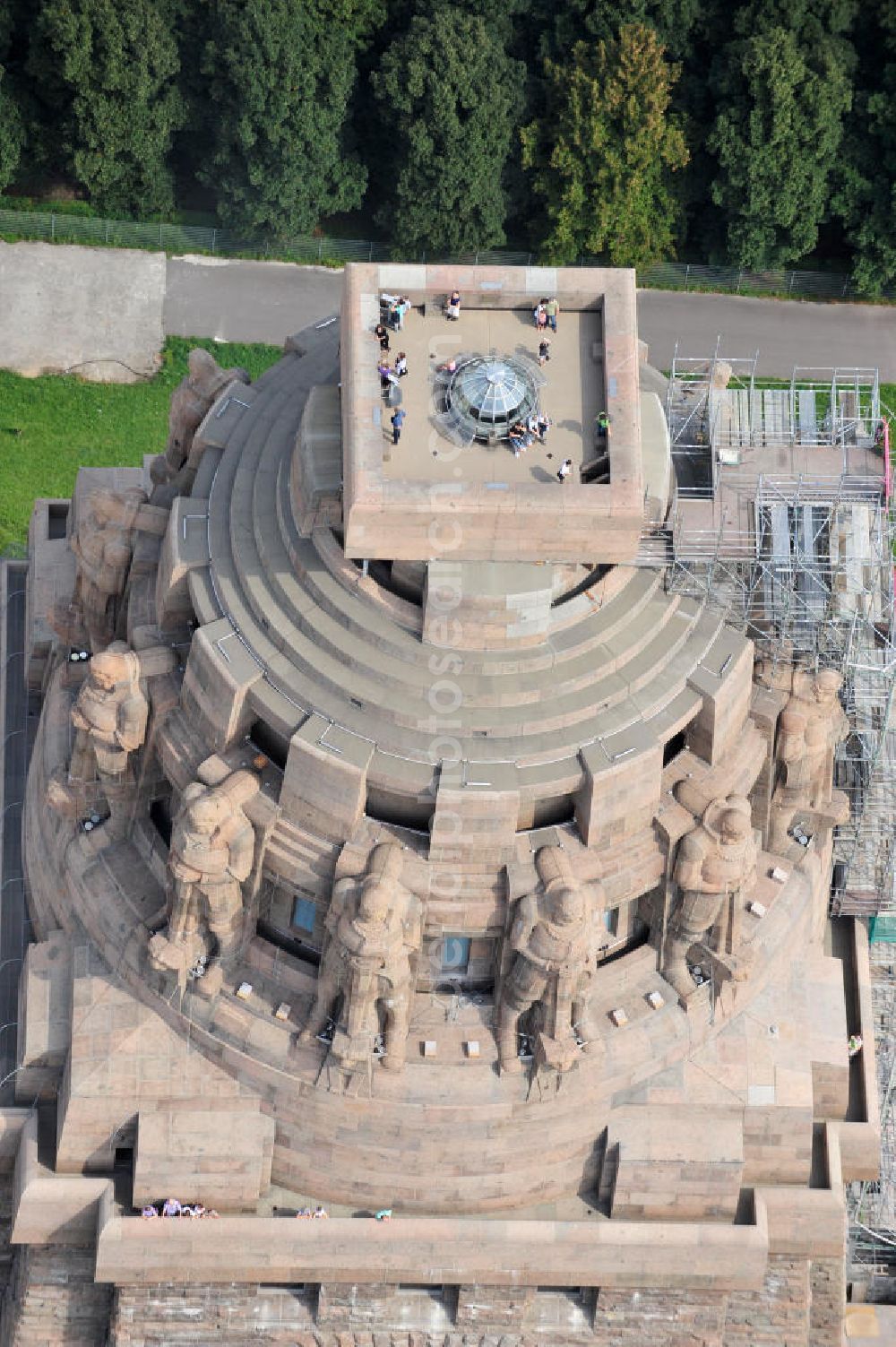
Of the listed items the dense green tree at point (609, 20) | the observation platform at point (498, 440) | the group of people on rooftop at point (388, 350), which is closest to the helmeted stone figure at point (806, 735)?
the observation platform at point (498, 440)

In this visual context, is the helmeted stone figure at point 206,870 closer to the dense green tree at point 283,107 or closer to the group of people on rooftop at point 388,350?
the group of people on rooftop at point 388,350

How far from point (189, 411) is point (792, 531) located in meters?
16.2

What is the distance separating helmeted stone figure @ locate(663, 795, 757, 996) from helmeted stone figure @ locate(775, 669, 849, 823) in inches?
98.8

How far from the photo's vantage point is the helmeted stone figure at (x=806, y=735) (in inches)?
3263

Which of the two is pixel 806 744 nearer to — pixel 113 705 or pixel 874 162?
pixel 113 705

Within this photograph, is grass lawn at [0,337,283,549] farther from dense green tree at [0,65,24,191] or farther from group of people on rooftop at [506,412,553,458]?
group of people on rooftop at [506,412,553,458]

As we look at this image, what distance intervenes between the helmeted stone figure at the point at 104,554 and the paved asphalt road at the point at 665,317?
96.0ft

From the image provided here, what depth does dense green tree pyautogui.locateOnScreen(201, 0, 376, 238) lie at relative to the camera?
110062 mm

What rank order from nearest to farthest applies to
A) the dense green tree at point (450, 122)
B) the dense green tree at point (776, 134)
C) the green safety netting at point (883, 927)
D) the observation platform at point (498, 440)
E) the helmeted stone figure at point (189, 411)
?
the observation platform at point (498, 440), the helmeted stone figure at point (189, 411), the green safety netting at point (883, 927), the dense green tree at point (450, 122), the dense green tree at point (776, 134)

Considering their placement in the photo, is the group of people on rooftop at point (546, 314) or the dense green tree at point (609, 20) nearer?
the group of people on rooftop at point (546, 314)

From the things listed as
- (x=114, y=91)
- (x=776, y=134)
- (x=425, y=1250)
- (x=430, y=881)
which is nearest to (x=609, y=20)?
(x=776, y=134)

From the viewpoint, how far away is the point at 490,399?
76.6 meters

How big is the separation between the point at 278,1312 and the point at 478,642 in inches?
745

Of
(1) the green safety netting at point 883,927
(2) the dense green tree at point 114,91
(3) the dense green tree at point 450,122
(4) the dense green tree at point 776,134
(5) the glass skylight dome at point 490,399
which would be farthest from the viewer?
(4) the dense green tree at point 776,134
